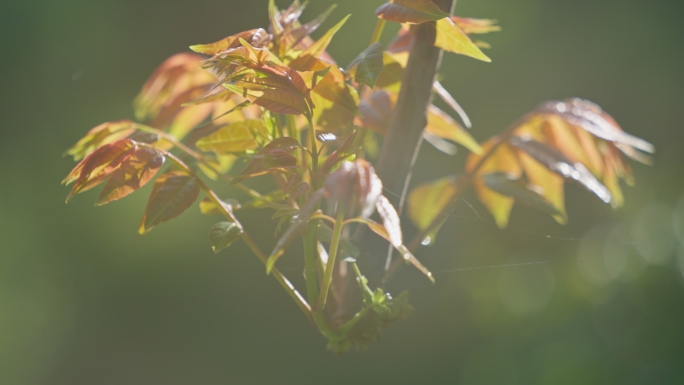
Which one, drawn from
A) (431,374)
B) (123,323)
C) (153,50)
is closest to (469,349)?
(431,374)

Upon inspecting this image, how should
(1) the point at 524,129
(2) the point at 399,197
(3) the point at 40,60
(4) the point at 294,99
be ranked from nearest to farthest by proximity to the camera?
(4) the point at 294,99 → (2) the point at 399,197 → (1) the point at 524,129 → (3) the point at 40,60

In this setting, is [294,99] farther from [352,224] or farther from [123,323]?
[123,323]

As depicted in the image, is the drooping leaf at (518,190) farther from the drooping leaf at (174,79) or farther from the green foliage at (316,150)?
the drooping leaf at (174,79)

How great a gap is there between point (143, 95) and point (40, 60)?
1353 mm

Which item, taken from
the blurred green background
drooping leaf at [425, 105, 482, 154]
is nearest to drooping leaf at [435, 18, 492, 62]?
drooping leaf at [425, 105, 482, 154]

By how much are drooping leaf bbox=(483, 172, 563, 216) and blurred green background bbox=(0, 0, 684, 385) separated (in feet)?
3.64

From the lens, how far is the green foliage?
35cm

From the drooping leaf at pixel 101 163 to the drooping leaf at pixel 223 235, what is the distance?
9 cm

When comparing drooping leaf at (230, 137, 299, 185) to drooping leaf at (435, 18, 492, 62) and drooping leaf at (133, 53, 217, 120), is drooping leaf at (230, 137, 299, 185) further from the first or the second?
drooping leaf at (133, 53, 217, 120)

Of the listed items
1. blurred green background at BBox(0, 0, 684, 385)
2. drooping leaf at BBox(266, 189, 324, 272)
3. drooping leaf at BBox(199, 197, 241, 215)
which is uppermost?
drooping leaf at BBox(266, 189, 324, 272)

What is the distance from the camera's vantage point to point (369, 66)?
0.37 metres

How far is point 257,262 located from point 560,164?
4.44ft

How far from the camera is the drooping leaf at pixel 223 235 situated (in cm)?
39

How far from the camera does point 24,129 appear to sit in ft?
5.82
